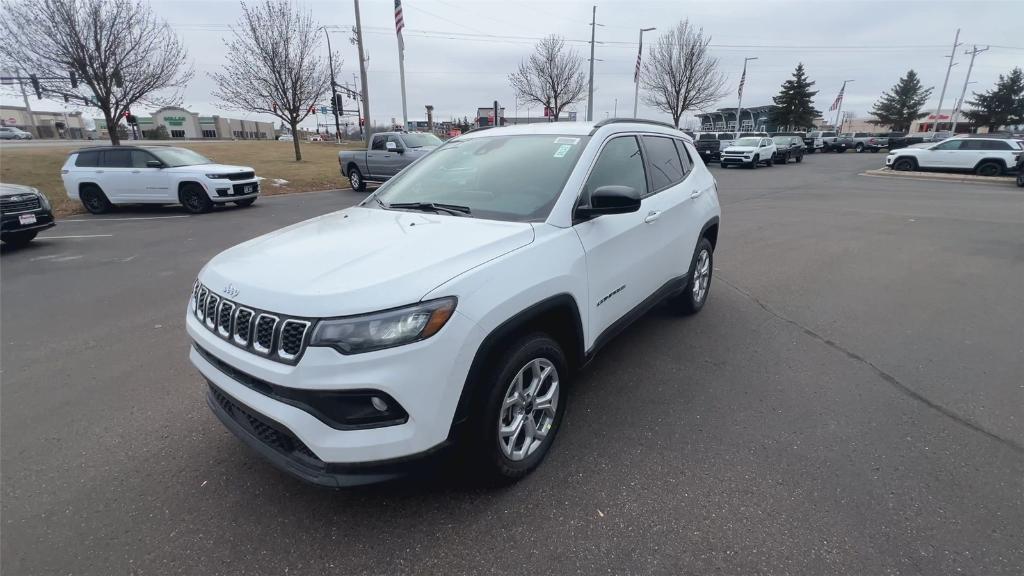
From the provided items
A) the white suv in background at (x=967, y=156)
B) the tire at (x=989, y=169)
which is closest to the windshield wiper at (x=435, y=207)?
the white suv in background at (x=967, y=156)

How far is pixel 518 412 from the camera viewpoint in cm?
251

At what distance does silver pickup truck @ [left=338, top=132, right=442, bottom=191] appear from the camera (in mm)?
15883

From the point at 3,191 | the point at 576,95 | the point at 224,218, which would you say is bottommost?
the point at 224,218

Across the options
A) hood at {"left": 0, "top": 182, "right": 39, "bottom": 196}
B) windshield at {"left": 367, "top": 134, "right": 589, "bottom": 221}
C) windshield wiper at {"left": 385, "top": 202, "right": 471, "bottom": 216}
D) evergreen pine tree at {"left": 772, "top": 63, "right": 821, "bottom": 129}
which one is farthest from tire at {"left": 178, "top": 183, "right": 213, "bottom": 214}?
evergreen pine tree at {"left": 772, "top": 63, "right": 821, "bottom": 129}

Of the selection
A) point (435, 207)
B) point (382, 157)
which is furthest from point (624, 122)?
point (382, 157)

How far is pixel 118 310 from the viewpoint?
5.24 m

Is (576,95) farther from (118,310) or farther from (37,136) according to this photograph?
(37,136)

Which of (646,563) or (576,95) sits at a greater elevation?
(576,95)

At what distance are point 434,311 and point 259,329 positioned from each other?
2.46 feet

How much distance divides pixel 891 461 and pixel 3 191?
39.0 ft

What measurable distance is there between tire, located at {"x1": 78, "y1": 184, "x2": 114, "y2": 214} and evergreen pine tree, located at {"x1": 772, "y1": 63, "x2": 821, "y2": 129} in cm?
6443

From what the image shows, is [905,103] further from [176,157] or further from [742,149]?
[176,157]

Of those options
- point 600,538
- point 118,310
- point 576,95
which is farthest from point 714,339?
point 576,95

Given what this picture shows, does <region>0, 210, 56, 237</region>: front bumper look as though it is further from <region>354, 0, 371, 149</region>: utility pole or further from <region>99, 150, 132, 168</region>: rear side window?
<region>354, 0, 371, 149</region>: utility pole
